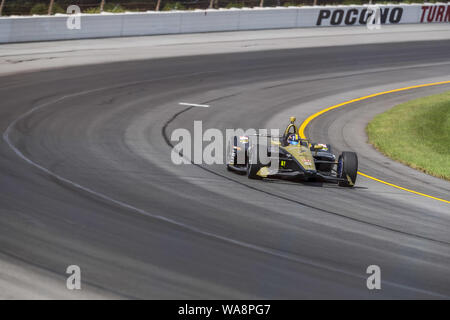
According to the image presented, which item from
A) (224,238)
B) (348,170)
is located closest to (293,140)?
(348,170)

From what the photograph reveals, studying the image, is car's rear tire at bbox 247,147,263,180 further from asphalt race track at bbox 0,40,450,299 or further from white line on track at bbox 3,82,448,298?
white line on track at bbox 3,82,448,298

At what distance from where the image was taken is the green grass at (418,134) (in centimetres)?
2058

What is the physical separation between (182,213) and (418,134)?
42.8 feet

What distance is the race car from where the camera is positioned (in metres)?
16.4

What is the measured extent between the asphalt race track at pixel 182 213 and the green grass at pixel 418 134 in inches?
23.1

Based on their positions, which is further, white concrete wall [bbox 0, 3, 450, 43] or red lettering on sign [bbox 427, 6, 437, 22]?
red lettering on sign [bbox 427, 6, 437, 22]

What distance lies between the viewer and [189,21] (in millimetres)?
41938

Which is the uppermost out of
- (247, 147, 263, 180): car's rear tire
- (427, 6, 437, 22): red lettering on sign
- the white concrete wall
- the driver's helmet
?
(427, 6, 437, 22): red lettering on sign

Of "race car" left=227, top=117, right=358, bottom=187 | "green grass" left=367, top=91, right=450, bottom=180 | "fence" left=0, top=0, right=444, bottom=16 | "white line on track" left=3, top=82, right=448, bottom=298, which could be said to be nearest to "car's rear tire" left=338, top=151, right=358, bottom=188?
"race car" left=227, top=117, right=358, bottom=187

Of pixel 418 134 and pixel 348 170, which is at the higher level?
pixel 348 170

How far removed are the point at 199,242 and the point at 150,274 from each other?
168cm

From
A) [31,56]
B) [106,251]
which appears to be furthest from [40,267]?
[31,56]

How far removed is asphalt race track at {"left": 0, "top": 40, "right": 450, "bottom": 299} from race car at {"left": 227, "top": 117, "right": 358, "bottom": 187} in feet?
0.98

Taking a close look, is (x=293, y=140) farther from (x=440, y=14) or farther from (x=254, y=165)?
(x=440, y=14)
